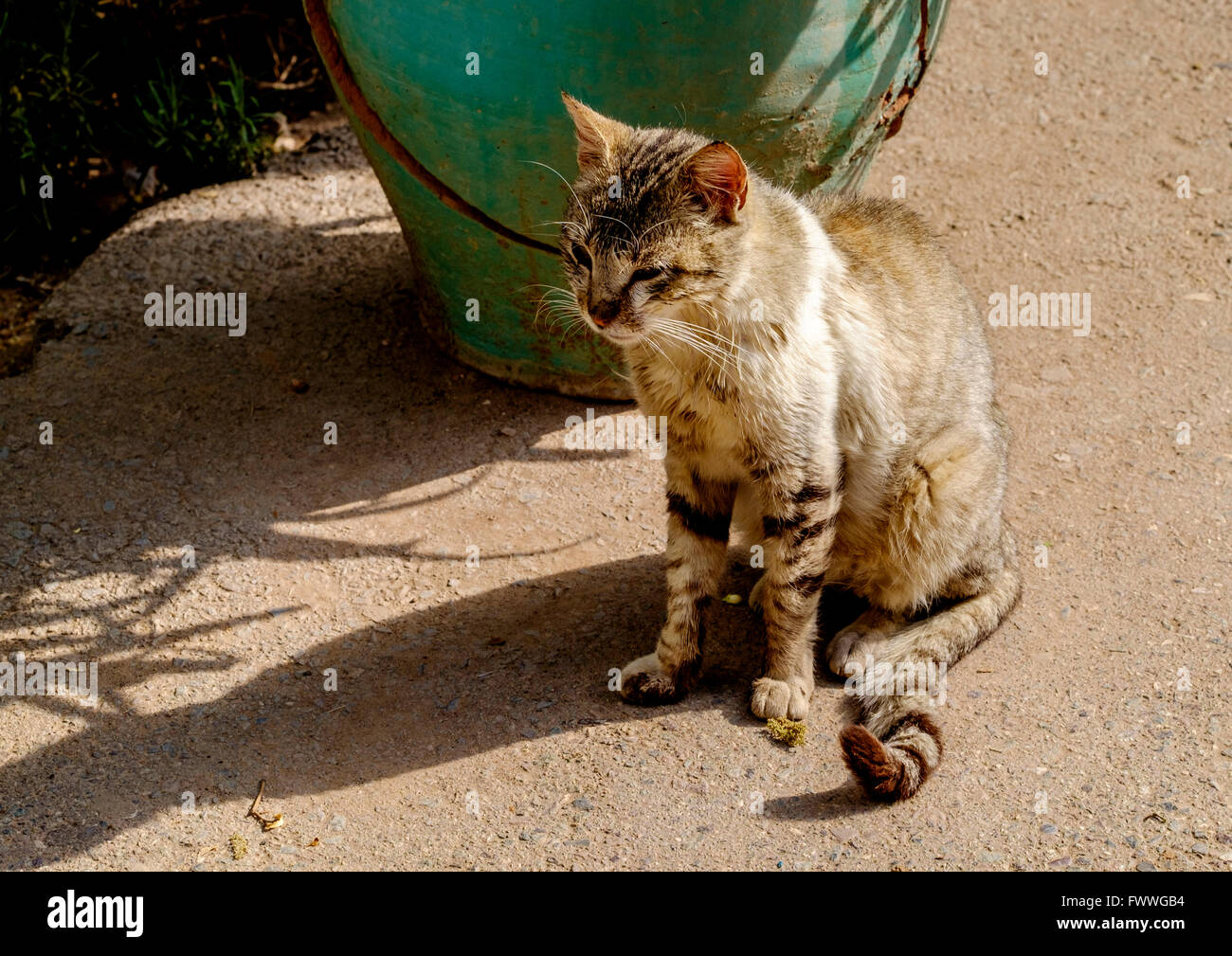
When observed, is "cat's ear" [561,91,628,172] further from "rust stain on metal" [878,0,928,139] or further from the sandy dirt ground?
"rust stain on metal" [878,0,928,139]

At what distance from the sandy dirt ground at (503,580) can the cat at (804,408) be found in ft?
0.57

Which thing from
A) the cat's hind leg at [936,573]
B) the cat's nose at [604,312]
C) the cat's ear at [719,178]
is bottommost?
the cat's hind leg at [936,573]

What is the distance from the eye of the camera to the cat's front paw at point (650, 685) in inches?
147

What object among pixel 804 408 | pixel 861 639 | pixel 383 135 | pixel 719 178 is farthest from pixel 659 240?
pixel 383 135

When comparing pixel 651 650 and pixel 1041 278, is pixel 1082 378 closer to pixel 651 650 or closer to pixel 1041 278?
pixel 1041 278

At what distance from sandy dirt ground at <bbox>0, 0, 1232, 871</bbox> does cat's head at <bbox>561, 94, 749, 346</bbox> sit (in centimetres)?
122

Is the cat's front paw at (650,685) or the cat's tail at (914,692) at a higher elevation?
the cat's tail at (914,692)

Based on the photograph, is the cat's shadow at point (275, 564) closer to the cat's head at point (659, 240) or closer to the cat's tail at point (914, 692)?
the cat's tail at point (914, 692)

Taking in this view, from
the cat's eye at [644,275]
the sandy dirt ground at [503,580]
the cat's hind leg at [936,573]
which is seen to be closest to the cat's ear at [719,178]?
the cat's eye at [644,275]

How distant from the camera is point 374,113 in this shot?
4.70 metres

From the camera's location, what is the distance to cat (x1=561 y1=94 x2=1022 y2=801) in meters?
3.26

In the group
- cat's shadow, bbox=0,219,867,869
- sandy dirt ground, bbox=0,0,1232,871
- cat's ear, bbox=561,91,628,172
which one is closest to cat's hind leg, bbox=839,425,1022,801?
sandy dirt ground, bbox=0,0,1232,871

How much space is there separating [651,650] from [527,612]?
0.46 m
